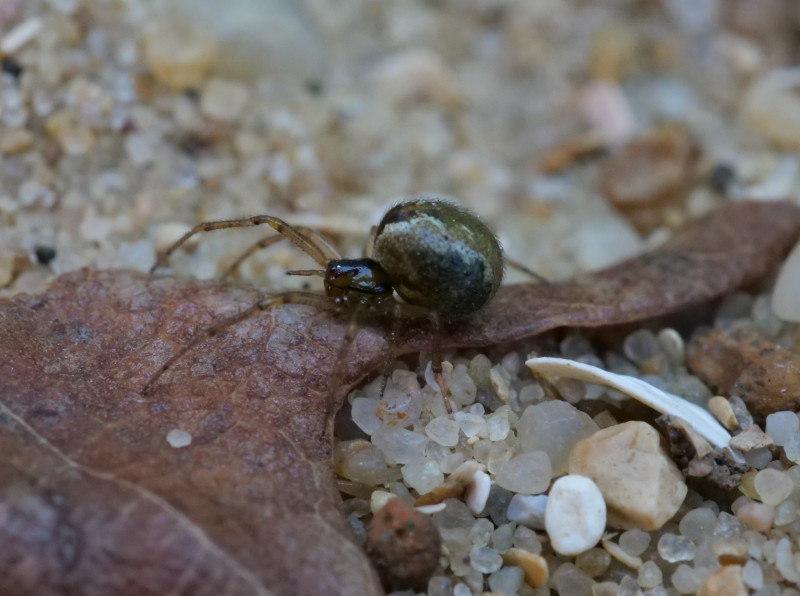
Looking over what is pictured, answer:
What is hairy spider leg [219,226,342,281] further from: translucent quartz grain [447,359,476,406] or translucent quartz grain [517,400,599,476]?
translucent quartz grain [517,400,599,476]

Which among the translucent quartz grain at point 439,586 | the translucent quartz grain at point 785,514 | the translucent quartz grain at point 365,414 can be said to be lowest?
the translucent quartz grain at point 785,514

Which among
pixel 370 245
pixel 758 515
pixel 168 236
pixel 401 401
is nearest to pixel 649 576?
pixel 758 515

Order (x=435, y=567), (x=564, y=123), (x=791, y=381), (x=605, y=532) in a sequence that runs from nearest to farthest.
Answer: (x=435, y=567)
(x=605, y=532)
(x=791, y=381)
(x=564, y=123)

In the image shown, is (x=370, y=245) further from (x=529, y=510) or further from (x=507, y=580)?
(x=507, y=580)

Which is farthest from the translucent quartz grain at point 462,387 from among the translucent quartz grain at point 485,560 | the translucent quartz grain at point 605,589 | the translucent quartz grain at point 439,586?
the translucent quartz grain at point 605,589

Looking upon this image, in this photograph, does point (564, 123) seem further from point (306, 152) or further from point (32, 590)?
point (32, 590)

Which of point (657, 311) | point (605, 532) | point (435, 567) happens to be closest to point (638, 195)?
point (657, 311)

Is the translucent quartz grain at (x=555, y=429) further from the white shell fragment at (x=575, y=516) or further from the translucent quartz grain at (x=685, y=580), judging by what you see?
the translucent quartz grain at (x=685, y=580)
